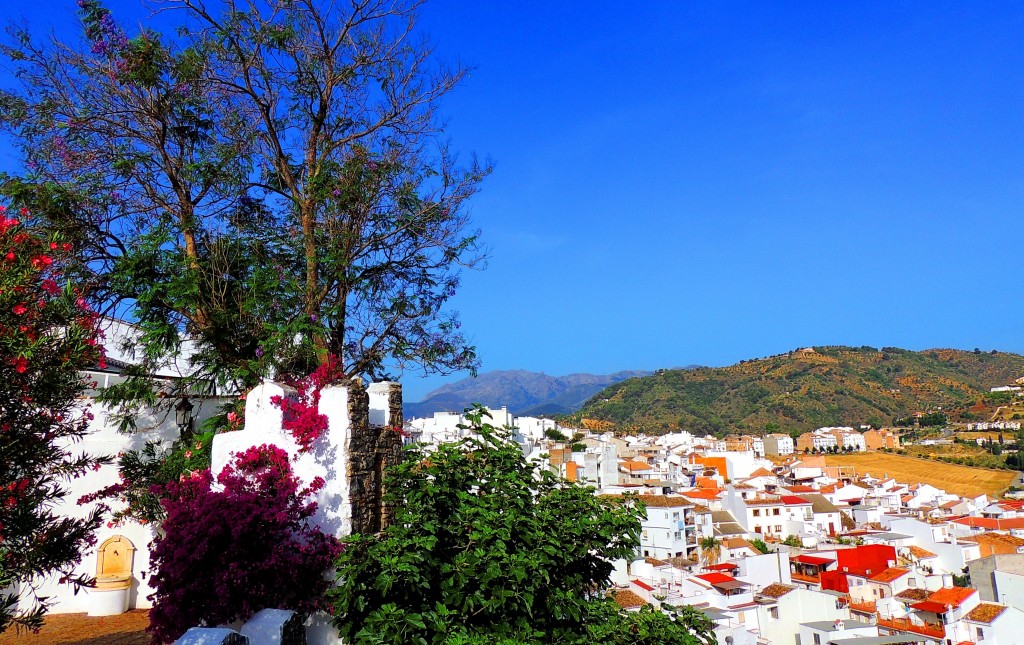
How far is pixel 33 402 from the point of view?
11.9 ft

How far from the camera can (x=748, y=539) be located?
132ft

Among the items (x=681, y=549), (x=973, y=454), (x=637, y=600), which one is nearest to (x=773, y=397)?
(x=973, y=454)

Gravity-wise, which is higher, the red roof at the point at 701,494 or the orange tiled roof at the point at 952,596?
the red roof at the point at 701,494

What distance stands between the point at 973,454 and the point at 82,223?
90.2 m

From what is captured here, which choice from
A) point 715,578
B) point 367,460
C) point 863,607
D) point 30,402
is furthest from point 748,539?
point 30,402

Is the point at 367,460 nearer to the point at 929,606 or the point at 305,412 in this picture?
the point at 305,412

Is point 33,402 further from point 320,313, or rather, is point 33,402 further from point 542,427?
point 542,427

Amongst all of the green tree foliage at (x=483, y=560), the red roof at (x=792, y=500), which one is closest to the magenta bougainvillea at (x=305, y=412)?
the green tree foliage at (x=483, y=560)

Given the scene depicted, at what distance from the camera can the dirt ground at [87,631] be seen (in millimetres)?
7320

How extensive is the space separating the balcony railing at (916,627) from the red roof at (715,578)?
17.8ft

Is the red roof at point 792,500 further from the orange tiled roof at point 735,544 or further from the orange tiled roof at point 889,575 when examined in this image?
the orange tiled roof at point 889,575

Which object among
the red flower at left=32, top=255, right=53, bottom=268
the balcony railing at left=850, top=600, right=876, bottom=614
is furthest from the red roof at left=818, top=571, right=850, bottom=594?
the red flower at left=32, top=255, right=53, bottom=268

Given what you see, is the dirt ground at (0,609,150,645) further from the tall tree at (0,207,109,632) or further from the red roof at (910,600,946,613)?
the red roof at (910,600,946,613)

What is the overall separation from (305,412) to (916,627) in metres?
25.8
